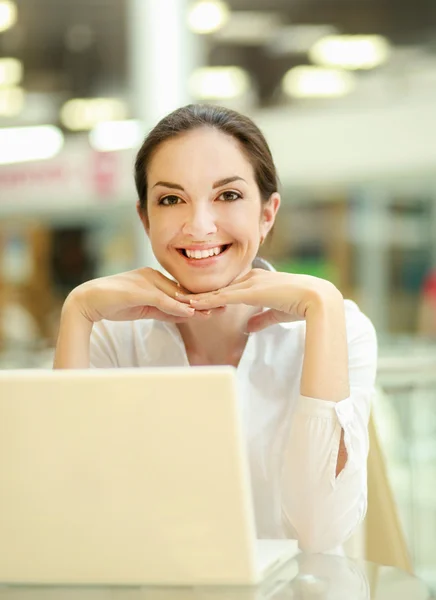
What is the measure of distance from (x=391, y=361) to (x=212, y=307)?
1319 millimetres

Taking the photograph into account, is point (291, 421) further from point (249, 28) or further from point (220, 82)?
point (249, 28)

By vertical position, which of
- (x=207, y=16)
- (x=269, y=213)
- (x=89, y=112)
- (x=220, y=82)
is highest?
(x=207, y=16)

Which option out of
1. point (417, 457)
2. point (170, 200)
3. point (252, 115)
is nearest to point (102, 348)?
point (170, 200)

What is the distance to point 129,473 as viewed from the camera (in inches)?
38.2

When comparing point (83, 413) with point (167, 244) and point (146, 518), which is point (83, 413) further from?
point (167, 244)

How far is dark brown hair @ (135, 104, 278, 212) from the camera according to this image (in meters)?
1.49

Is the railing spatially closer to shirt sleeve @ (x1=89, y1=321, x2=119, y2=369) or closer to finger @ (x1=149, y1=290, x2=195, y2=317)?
shirt sleeve @ (x1=89, y1=321, x2=119, y2=369)

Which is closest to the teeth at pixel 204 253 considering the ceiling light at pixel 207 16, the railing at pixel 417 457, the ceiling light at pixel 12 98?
the railing at pixel 417 457

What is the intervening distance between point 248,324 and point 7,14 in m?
6.40

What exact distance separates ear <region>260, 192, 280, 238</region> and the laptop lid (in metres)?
0.70

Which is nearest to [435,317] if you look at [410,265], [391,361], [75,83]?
[410,265]

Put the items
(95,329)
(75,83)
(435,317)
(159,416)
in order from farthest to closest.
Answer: (75,83)
(435,317)
(95,329)
(159,416)

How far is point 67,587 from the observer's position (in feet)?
3.42

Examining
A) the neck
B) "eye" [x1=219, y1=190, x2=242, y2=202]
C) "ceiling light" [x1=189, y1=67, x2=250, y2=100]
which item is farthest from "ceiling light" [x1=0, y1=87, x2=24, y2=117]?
"eye" [x1=219, y1=190, x2=242, y2=202]
